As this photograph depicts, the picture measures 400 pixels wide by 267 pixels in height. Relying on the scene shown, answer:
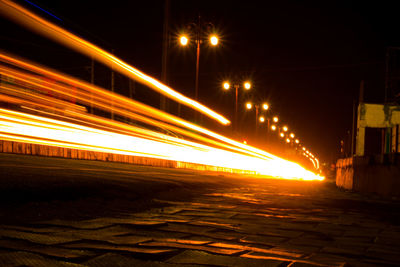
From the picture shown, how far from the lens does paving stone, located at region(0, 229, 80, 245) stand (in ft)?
14.1

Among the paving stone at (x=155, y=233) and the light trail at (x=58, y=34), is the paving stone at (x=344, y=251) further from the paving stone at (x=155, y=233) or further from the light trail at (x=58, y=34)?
the light trail at (x=58, y=34)

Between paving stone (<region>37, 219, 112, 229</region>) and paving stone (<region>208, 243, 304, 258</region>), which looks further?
paving stone (<region>37, 219, 112, 229</region>)

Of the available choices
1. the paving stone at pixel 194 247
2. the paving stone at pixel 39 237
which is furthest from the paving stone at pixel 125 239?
the paving stone at pixel 39 237

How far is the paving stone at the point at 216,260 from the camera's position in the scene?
12.5ft

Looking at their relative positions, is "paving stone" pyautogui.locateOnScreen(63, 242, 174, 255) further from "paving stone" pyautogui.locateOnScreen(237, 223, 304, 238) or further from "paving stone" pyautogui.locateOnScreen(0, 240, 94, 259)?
"paving stone" pyautogui.locateOnScreen(237, 223, 304, 238)

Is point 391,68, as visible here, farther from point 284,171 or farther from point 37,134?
point 37,134

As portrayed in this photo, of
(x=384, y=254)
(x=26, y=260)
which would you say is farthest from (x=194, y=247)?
(x=384, y=254)

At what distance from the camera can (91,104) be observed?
542 inches

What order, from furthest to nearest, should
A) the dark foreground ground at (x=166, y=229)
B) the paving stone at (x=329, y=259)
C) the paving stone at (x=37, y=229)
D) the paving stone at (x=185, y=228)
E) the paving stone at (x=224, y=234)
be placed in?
the paving stone at (x=185, y=228)
the paving stone at (x=224, y=234)
the paving stone at (x=37, y=229)
the paving stone at (x=329, y=259)
the dark foreground ground at (x=166, y=229)

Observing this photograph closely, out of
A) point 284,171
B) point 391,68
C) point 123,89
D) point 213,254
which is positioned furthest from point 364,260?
point 284,171

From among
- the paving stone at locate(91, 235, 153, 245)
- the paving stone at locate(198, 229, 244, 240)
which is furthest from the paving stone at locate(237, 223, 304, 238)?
the paving stone at locate(91, 235, 153, 245)

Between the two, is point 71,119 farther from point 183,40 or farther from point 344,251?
point 183,40

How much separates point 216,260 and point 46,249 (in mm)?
1375

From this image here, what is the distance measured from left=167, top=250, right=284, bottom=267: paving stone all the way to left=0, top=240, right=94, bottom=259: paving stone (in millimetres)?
730
